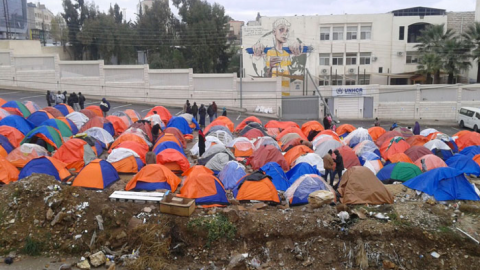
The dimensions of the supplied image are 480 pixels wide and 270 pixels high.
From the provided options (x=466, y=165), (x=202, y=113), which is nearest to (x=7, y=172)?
(x=202, y=113)

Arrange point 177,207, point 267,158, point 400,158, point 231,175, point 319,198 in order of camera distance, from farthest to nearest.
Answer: point 400,158
point 267,158
point 231,175
point 319,198
point 177,207

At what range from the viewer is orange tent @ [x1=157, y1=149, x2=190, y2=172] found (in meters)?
14.3

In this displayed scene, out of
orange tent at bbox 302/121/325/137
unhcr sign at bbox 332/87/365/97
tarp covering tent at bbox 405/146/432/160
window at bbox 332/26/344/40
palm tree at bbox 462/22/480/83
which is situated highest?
window at bbox 332/26/344/40

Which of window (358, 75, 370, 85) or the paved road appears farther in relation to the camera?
window (358, 75, 370, 85)

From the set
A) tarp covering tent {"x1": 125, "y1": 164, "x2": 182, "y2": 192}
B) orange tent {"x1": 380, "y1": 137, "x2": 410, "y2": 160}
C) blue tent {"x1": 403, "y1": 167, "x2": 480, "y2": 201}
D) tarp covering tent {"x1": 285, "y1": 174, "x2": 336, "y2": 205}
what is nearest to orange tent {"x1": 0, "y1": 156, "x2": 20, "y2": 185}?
tarp covering tent {"x1": 125, "y1": 164, "x2": 182, "y2": 192}

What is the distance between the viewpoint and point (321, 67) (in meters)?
41.5

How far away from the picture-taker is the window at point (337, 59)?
4125 cm

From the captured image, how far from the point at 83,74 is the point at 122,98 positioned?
12.0 feet

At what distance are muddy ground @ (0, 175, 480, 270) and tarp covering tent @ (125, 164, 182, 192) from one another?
125 cm

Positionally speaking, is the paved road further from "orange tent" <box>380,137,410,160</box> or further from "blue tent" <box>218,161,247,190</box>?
"blue tent" <box>218,161,247,190</box>

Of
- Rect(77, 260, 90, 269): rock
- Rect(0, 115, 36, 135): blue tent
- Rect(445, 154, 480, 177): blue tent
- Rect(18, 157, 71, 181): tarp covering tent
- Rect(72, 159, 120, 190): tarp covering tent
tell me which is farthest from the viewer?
Rect(0, 115, 36, 135): blue tent

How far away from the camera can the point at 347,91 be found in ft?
106

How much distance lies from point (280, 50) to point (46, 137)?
95.4 feet

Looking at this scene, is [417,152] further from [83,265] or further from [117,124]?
[117,124]
